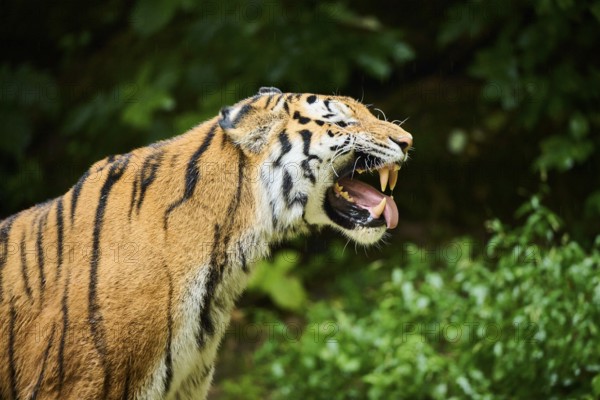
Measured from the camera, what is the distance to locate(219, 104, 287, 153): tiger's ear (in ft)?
10.9

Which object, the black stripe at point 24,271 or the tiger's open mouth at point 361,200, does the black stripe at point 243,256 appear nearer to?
the tiger's open mouth at point 361,200

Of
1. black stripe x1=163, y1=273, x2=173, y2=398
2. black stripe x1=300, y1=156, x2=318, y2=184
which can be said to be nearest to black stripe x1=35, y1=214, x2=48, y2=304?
black stripe x1=163, y1=273, x2=173, y2=398

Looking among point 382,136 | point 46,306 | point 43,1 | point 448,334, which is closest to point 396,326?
point 448,334

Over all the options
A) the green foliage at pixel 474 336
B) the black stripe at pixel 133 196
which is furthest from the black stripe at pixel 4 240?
the green foliage at pixel 474 336

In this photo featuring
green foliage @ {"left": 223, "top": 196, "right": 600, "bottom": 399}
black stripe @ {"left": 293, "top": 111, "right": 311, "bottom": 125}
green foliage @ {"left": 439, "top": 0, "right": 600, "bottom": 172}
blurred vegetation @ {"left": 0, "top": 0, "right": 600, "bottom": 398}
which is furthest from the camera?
green foliage @ {"left": 439, "top": 0, "right": 600, "bottom": 172}

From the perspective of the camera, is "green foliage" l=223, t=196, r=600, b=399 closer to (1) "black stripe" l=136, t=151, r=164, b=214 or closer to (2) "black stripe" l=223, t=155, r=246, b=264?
(2) "black stripe" l=223, t=155, r=246, b=264

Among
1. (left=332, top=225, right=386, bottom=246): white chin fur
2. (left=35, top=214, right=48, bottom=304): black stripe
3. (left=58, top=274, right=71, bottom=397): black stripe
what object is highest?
(left=332, top=225, right=386, bottom=246): white chin fur

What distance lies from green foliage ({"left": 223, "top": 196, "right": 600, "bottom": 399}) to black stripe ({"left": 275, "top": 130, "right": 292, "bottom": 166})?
1680 mm

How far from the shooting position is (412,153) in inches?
282

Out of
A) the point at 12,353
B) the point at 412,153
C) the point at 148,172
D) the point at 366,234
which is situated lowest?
the point at 412,153

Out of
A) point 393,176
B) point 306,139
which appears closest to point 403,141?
point 393,176

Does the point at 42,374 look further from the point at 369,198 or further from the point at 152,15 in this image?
the point at 152,15

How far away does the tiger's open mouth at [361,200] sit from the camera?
3.35m

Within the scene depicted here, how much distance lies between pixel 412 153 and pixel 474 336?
2.82 meters
